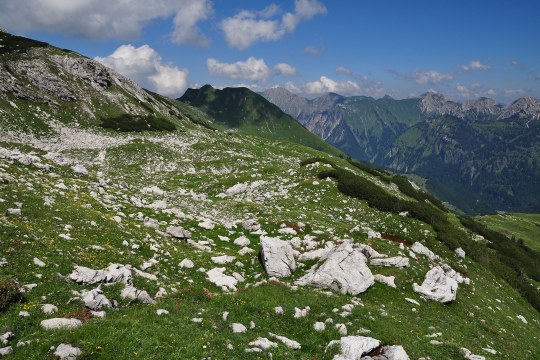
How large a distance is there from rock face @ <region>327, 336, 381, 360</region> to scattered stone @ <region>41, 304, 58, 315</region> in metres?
10.7

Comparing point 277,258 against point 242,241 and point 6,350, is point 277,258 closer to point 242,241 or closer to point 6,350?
point 242,241

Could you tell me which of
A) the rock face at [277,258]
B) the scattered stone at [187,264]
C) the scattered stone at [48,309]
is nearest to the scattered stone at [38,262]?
the scattered stone at [48,309]

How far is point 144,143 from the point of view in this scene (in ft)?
216

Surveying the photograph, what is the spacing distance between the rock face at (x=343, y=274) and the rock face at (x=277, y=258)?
137 cm

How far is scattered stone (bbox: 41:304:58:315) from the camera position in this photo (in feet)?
41.4

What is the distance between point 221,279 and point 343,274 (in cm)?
755

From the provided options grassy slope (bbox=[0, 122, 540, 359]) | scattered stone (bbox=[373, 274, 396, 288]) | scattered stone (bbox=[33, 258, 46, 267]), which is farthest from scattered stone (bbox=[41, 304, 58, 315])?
scattered stone (bbox=[373, 274, 396, 288])

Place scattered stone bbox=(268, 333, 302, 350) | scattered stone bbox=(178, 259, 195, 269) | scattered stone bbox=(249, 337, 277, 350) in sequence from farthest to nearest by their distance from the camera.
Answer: scattered stone bbox=(178, 259, 195, 269) → scattered stone bbox=(268, 333, 302, 350) → scattered stone bbox=(249, 337, 277, 350)

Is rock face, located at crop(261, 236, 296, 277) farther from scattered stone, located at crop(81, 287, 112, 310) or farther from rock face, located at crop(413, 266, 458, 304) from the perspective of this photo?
scattered stone, located at crop(81, 287, 112, 310)

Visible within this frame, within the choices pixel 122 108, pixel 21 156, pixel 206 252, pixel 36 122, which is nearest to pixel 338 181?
pixel 206 252

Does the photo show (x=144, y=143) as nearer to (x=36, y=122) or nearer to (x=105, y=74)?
(x=36, y=122)

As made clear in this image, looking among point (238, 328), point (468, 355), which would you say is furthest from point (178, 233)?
point (468, 355)

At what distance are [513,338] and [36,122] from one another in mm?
77912

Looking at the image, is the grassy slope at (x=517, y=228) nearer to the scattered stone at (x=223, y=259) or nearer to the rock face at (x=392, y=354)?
the scattered stone at (x=223, y=259)
